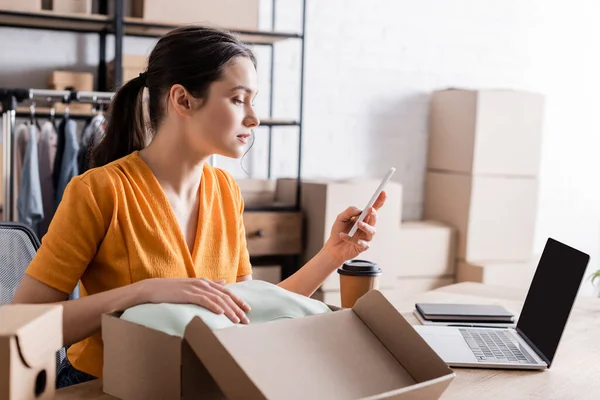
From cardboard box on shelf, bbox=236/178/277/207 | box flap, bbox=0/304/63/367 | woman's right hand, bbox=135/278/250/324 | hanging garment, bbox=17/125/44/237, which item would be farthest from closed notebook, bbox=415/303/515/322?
cardboard box on shelf, bbox=236/178/277/207

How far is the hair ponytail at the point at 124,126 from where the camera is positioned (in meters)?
1.49

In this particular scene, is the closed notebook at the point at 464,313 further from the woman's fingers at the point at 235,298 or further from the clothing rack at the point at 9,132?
the clothing rack at the point at 9,132

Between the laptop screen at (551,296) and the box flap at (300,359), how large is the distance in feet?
1.31

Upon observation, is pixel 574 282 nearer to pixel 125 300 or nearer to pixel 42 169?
pixel 125 300

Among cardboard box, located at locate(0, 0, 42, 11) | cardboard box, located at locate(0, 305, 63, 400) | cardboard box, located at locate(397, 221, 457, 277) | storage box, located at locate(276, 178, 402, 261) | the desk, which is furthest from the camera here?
cardboard box, located at locate(397, 221, 457, 277)

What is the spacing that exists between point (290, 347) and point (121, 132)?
2.55 ft

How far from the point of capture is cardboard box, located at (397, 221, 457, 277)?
11.8 feet

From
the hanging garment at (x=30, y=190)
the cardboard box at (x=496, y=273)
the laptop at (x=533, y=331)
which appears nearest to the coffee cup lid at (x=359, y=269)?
the laptop at (x=533, y=331)

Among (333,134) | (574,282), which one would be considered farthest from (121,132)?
(333,134)

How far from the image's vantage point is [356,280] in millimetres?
1379

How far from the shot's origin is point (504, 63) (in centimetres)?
427

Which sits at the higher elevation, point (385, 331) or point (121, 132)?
point (121, 132)

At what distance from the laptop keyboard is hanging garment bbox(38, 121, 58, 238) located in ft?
6.55

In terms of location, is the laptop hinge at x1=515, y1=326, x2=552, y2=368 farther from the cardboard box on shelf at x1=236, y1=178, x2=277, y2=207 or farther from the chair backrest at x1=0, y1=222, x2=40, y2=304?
the cardboard box on shelf at x1=236, y1=178, x2=277, y2=207
